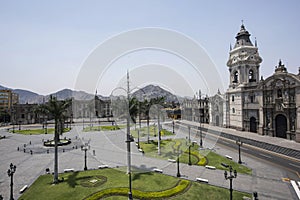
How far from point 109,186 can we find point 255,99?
45.2 meters

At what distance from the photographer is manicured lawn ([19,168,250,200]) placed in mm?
17984

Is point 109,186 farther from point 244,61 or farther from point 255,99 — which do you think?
point 244,61

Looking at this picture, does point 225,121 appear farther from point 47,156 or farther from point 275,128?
point 47,156

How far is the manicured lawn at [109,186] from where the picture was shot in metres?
18.0

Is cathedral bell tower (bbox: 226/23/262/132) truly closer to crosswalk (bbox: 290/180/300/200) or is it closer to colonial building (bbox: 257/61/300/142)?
colonial building (bbox: 257/61/300/142)

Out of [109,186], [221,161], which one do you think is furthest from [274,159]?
[109,186]

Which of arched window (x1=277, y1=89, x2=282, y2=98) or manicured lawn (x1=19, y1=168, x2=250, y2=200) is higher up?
arched window (x1=277, y1=89, x2=282, y2=98)

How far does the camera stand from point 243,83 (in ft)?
176

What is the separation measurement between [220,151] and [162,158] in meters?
12.0

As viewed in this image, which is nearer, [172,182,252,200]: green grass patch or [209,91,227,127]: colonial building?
[172,182,252,200]: green grass patch

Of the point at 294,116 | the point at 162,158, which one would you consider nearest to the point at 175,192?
the point at 162,158

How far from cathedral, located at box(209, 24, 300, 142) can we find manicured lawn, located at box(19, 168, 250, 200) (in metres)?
32.1

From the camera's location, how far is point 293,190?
1914 centimetres

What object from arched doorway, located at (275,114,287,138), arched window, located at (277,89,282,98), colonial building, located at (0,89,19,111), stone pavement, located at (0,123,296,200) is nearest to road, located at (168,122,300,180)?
stone pavement, located at (0,123,296,200)
